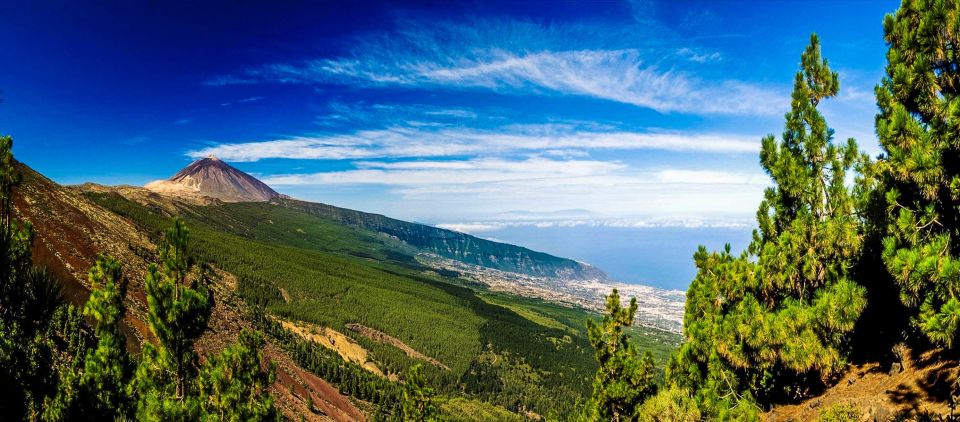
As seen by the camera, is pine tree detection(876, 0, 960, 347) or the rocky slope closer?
pine tree detection(876, 0, 960, 347)

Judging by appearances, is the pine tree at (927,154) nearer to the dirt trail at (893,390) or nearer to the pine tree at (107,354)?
the dirt trail at (893,390)

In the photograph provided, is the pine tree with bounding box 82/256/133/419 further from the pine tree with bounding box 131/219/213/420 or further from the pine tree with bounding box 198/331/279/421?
the pine tree with bounding box 198/331/279/421

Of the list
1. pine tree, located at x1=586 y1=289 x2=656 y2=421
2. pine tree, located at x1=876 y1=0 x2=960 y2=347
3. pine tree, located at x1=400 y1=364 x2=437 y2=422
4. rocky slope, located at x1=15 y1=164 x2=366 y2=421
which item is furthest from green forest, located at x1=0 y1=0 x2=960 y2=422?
rocky slope, located at x1=15 y1=164 x2=366 y2=421

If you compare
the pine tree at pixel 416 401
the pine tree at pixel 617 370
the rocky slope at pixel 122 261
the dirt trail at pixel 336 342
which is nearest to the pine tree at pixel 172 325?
the pine tree at pixel 617 370

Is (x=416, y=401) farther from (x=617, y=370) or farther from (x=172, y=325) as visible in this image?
(x=172, y=325)

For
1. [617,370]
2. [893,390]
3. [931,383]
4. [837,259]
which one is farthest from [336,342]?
[931,383]

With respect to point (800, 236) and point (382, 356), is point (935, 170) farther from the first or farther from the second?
point (382, 356)
